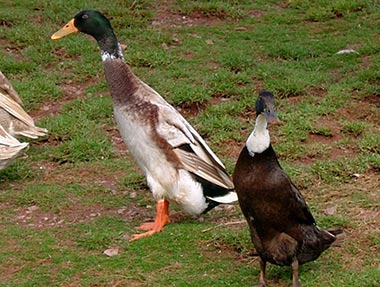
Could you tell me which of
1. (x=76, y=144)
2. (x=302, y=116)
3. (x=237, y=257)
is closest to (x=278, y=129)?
(x=302, y=116)

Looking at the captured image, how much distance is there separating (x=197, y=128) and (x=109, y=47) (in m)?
1.71

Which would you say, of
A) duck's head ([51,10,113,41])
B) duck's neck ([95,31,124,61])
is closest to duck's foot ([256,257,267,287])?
duck's neck ([95,31,124,61])

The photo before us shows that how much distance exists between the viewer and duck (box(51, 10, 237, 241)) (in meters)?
6.25

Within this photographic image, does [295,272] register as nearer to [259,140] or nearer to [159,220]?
[259,140]

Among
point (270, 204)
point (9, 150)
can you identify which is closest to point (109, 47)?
point (9, 150)

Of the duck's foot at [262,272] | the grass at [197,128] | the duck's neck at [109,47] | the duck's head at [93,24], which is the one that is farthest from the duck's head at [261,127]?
the duck's head at [93,24]

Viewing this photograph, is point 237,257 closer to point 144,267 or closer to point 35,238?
point 144,267

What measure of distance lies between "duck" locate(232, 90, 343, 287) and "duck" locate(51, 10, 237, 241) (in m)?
1.07

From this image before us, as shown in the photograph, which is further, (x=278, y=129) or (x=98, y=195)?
(x=278, y=129)

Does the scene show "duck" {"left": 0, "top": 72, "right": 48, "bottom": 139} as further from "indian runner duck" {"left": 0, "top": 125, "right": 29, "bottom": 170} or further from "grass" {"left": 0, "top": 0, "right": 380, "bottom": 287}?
"indian runner duck" {"left": 0, "top": 125, "right": 29, "bottom": 170}

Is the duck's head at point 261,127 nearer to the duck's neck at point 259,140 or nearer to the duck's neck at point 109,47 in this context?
the duck's neck at point 259,140

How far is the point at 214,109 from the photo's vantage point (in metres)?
8.47

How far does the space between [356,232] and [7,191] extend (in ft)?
9.16

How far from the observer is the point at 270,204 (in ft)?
16.6
